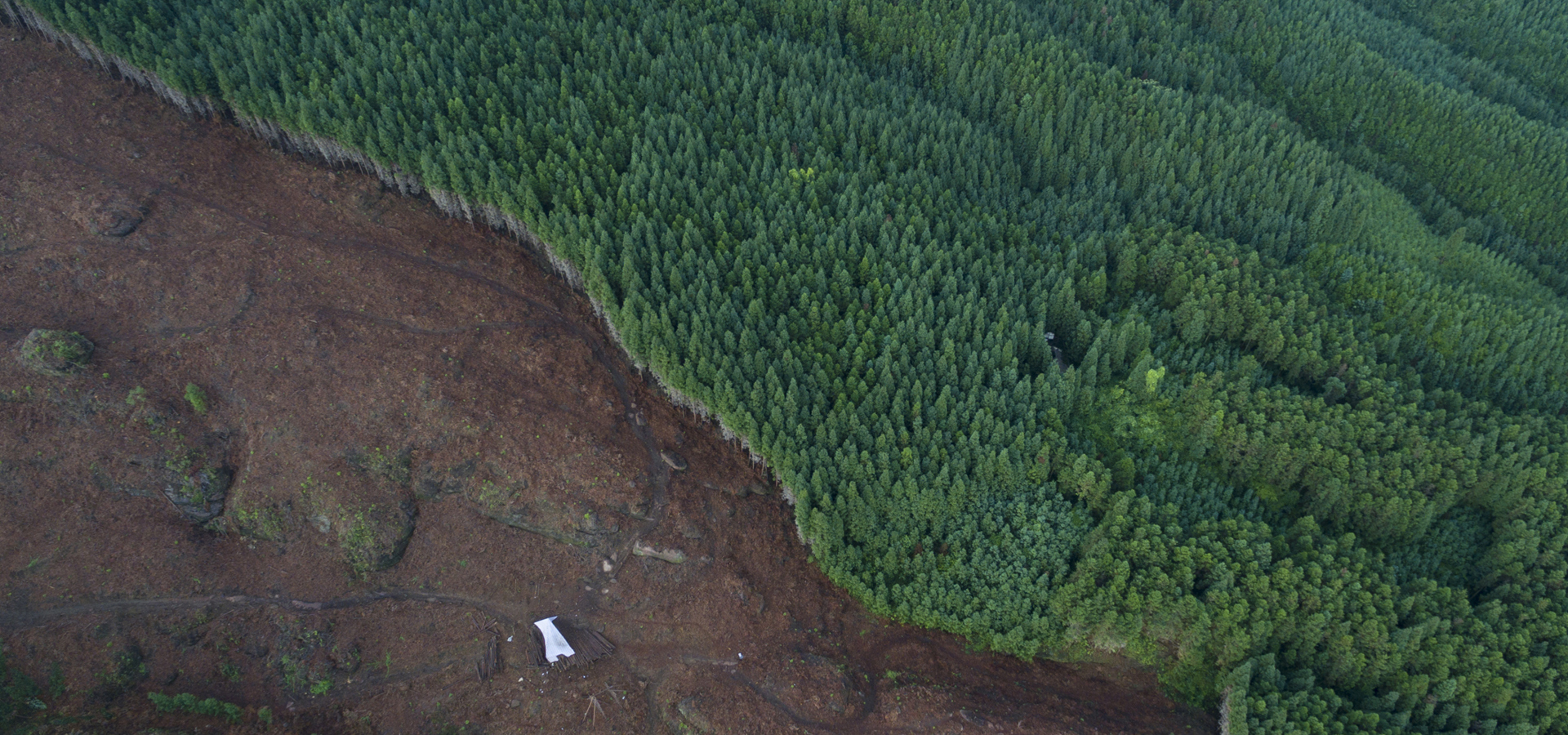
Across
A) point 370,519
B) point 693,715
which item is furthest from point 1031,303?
point 370,519

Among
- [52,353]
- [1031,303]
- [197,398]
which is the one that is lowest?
[197,398]

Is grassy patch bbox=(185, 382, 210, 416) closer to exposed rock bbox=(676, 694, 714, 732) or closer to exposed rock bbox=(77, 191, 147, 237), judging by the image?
exposed rock bbox=(77, 191, 147, 237)

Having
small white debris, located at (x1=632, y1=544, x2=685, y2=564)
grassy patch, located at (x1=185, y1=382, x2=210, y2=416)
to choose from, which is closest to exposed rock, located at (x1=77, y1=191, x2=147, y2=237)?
grassy patch, located at (x1=185, y1=382, x2=210, y2=416)

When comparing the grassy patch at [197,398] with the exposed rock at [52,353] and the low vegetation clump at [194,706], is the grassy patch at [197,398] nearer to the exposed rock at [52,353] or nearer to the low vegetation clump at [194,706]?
the exposed rock at [52,353]

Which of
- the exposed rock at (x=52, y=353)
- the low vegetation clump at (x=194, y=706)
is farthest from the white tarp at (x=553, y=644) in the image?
the exposed rock at (x=52, y=353)

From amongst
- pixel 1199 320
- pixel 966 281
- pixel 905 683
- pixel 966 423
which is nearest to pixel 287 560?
pixel 905 683

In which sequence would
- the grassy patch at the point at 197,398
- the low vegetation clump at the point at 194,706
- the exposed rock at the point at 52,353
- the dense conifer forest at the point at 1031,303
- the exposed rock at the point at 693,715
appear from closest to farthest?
the low vegetation clump at the point at 194,706, the exposed rock at the point at 693,715, the dense conifer forest at the point at 1031,303, the exposed rock at the point at 52,353, the grassy patch at the point at 197,398

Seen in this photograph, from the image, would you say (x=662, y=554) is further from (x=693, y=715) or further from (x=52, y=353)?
(x=52, y=353)
